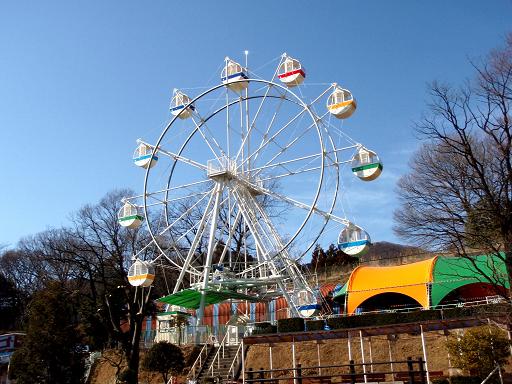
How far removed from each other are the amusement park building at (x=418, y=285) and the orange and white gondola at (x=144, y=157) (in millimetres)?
13561

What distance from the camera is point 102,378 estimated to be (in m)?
32.3

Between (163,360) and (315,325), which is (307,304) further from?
(163,360)

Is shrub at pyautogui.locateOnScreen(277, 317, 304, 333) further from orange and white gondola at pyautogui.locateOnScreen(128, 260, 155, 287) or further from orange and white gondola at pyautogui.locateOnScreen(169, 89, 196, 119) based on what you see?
orange and white gondola at pyautogui.locateOnScreen(169, 89, 196, 119)

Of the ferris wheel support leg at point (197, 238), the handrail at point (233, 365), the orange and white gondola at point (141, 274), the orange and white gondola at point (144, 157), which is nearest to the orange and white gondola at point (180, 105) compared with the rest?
the orange and white gondola at point (144, 157)

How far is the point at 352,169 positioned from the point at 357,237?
343 cm

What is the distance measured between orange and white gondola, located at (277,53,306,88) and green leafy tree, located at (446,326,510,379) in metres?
15.5

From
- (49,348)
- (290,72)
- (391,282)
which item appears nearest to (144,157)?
(290,72)

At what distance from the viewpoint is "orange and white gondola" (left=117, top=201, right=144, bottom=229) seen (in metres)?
32.1

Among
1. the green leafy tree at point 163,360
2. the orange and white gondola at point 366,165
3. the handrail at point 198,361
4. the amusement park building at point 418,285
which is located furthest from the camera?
the amusement park building at point 418,285

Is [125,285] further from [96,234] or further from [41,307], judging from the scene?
[41,307]

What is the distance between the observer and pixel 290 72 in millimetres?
28328

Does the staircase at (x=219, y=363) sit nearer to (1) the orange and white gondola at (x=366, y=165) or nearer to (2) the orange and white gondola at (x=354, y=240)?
(2) the orange and white gondola at (x=354, y=240)

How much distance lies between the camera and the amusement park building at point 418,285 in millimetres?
28078

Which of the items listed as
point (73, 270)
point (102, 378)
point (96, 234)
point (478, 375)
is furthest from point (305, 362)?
point (73, 270)
